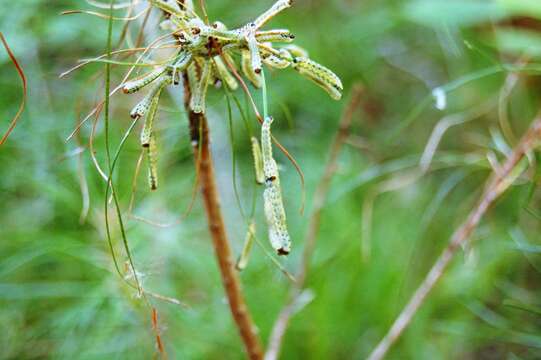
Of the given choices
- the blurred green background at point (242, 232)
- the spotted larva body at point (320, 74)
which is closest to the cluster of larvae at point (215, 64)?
the spotted larva body at point (320, 74)

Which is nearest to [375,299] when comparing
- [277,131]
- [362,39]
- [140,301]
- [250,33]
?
[140,301]

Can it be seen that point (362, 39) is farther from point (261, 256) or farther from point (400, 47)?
point (261, 256)

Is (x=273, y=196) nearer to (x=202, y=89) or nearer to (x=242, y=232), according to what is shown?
(x=202, y=89)

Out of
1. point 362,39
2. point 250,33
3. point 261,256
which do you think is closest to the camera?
point 250,33

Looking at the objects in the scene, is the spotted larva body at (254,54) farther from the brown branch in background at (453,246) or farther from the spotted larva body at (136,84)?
the brown branch in background at (453,246)

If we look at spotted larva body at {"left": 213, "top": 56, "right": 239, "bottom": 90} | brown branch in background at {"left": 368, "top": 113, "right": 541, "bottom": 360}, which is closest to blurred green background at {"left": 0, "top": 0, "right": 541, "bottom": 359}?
brown branch in background at {"left": 368, "top": 113, "right": 541, "bottom": 360}
